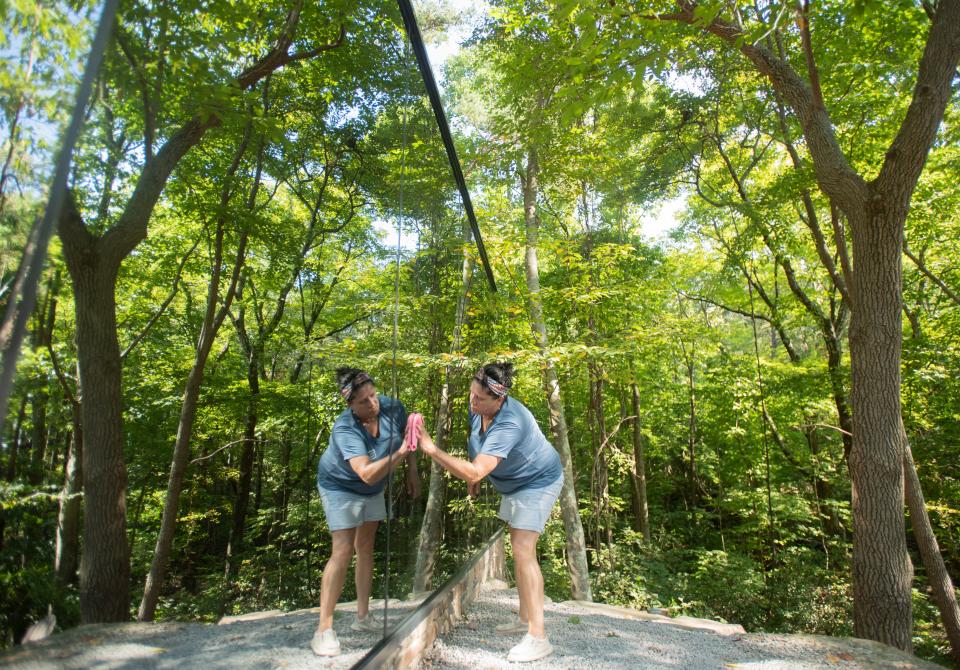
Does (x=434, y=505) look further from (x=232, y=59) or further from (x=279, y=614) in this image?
(x=232, y=59)

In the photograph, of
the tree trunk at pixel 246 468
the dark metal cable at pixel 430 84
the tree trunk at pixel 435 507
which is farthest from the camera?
the tree trunk at pixel 435 507

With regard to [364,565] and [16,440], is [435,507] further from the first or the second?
[16,440]

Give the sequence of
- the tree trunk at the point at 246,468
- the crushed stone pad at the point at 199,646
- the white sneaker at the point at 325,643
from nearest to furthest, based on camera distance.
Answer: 1. the crushed stone pad at the point at 199,646
2. the tree trunk at the point at 246,468
3. the white sneaker at the point at 325,643

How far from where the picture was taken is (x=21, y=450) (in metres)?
0.87

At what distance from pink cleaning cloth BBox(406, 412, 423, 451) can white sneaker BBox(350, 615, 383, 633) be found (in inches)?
25.6

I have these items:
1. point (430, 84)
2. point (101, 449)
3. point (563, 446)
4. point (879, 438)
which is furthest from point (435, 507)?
point (563, 446)

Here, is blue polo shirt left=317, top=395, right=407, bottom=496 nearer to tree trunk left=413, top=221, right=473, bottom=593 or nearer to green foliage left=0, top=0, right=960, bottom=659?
green foliage left=0, top=0, right=960, bottom=659

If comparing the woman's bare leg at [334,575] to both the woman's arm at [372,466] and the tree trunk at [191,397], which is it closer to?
the woman's arm at [372,466]

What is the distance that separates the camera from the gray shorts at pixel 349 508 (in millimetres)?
1716

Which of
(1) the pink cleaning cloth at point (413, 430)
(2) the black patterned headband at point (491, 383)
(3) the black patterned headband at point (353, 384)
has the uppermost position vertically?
(2) the black patterned headband at point (491, 383)

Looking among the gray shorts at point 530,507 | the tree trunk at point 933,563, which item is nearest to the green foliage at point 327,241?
the gray shorts at point 530,507

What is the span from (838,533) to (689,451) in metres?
3.88

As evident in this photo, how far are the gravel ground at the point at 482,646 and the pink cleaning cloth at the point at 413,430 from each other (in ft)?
2.13

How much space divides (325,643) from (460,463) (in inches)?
36.0
